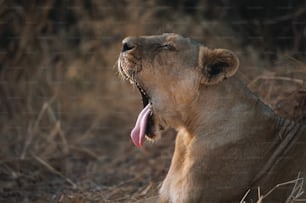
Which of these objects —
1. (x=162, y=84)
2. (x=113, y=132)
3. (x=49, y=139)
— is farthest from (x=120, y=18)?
(x=162, y=84)

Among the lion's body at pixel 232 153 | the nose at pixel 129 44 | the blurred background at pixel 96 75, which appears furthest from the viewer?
the blurred background at pixel 96 75

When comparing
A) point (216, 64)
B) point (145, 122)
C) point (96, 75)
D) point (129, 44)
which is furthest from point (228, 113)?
point (96, 75)

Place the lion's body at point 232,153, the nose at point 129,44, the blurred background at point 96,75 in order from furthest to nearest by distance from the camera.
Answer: the blurred background at point 96,75
the nose at point 129,44
the lion's body at point 232,153

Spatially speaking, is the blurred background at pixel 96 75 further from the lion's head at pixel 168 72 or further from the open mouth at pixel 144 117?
the lion's head at pixel 168 72

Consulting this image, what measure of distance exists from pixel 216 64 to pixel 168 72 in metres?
0.21

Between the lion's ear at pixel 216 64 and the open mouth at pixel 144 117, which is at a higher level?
the lion's ear at pixel 216 64

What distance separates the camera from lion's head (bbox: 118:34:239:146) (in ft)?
12.6

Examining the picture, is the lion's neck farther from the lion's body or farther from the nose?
the nose

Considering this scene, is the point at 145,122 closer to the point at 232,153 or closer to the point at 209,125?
the point at 209,125

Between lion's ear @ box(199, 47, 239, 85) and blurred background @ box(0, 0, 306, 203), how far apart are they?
3.36 feet

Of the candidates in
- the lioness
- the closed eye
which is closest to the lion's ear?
the lioness

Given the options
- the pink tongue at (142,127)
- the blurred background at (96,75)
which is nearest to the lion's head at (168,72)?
the pink tongue at (142,127)

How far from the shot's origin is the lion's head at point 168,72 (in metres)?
3.86

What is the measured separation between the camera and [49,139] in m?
5.60
